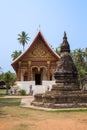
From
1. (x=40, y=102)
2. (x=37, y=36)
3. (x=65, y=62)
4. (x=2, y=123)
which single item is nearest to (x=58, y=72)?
(x=65, y=62)

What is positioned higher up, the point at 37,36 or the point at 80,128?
the point at 37,36

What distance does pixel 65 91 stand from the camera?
19.5 metres

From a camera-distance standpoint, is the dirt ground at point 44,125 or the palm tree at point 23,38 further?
the palm tree at point 23,38

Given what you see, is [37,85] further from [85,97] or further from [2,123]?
[2,123]

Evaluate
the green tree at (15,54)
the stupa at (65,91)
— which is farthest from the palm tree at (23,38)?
the stupa at (65,91)

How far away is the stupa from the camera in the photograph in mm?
18500

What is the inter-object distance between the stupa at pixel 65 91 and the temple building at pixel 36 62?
687 inches

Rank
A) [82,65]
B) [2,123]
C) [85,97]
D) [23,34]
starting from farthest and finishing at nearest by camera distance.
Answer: [23,34] < [82,65] < [85,97] < [2,123]

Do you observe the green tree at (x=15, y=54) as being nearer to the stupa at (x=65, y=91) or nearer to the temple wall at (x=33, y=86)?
the temple wall at (x=33, y=86)

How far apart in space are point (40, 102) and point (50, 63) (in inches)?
784

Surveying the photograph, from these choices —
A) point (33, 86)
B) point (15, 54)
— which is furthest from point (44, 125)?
point (15, 54)

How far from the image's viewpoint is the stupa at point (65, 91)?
18.5 m

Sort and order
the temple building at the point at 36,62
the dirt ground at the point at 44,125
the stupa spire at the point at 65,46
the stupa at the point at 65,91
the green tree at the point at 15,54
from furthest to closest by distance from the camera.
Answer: the green tree at the point at 15,54, the temple building at the point at 36,62, the stupa spire at the point at 65,46, the stupa at the point at 65,91, the dirt ground at the point at 44,125

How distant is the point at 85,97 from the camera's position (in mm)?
18938
